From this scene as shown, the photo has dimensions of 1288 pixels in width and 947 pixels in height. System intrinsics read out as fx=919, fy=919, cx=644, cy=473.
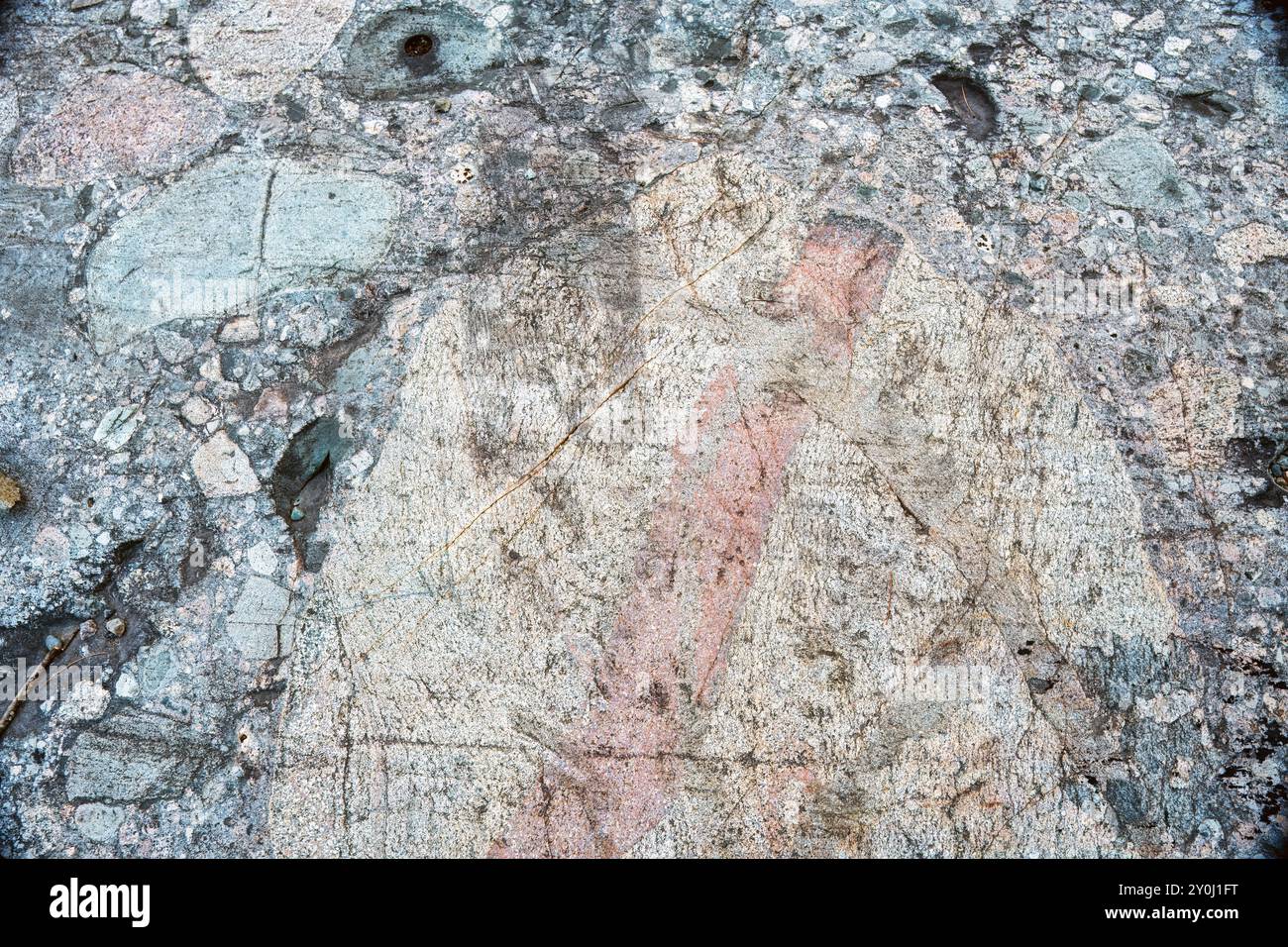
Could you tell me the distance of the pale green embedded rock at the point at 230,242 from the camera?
177cm

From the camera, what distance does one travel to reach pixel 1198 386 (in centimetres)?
170

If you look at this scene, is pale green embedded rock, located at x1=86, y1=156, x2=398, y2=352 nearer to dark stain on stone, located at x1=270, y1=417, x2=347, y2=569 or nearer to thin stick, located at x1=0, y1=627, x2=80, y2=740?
dark stain on stone, located at x1=270, y1=417, x2=347, y2=569

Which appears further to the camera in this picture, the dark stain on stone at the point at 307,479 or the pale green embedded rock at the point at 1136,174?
the pale green embedded rock at the point at 1136,174

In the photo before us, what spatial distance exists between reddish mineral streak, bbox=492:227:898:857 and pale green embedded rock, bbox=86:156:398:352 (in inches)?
30.8

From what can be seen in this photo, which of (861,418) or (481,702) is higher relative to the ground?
(861,418)

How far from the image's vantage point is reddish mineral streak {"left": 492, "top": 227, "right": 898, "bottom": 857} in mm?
1561

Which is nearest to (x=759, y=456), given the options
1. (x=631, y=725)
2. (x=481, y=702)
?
(x=631, y=725)

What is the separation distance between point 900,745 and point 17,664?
1.53m

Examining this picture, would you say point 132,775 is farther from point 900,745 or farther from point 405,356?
point 900,745

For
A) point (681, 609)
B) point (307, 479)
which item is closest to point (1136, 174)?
point (681, 609)

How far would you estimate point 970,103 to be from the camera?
190 cm

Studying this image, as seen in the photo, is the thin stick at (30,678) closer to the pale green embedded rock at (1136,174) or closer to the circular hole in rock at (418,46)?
the circular hole in rock at (418,46)

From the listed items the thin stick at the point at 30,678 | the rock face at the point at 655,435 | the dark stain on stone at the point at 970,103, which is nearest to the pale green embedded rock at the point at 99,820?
the rock face at the point at 655,435

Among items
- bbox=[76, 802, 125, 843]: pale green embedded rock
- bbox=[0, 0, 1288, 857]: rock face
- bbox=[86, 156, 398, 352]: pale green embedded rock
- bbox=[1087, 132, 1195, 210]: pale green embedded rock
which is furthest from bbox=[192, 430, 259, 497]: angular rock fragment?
bbox=[1087, 132, 1195, 210]: pale green embedded rock
